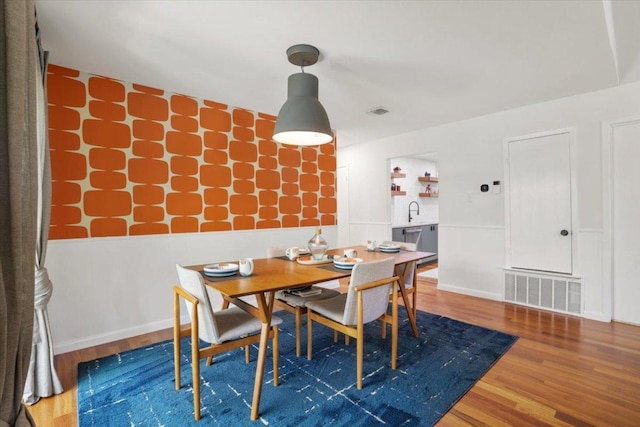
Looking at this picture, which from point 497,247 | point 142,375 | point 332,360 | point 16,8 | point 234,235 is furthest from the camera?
point 497,247

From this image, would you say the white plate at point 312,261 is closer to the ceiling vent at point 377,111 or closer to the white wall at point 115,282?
the white wall at point 115,282

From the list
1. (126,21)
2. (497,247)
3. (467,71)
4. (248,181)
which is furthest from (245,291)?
(497,247)

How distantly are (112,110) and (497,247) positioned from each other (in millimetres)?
4584

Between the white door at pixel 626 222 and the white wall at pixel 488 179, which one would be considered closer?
the white door at pixel 626 222

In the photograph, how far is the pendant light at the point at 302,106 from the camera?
7.52ft

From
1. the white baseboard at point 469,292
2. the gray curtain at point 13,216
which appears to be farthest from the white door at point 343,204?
the gray curtain at point 13,216

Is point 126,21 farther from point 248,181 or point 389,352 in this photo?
point 389,352

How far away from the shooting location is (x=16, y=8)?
0.71 meters

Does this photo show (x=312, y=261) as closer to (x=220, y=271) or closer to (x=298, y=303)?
(x=298, y=303)

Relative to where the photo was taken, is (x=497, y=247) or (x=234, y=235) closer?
(x=234, y=235)

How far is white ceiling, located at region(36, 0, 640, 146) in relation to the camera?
194cm


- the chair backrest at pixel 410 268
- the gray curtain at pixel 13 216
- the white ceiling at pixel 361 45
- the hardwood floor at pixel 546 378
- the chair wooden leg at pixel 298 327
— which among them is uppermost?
the white ceiling at pixel 361 45

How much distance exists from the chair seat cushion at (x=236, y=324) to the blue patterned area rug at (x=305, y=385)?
432mm

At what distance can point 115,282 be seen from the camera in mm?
2922
